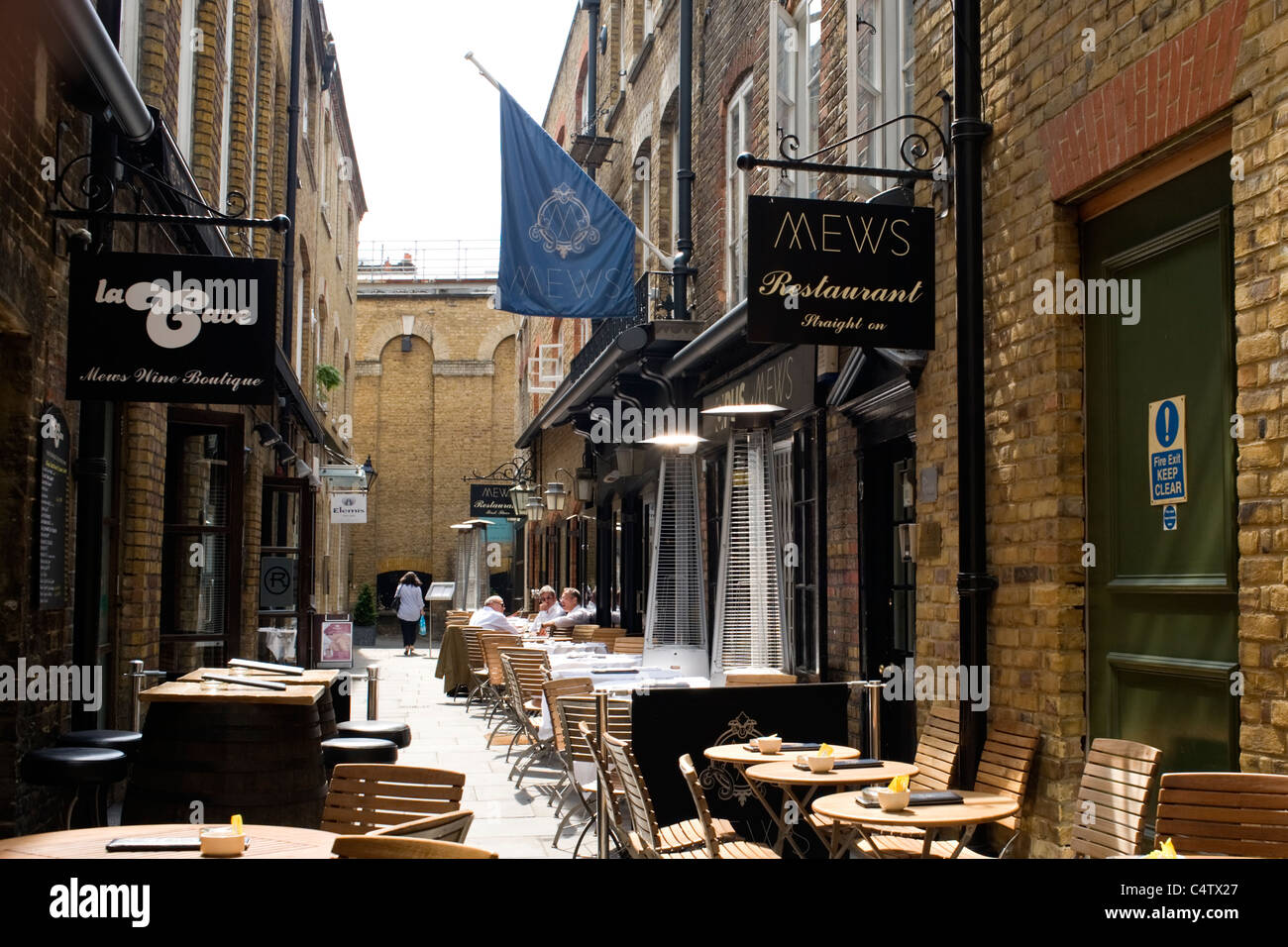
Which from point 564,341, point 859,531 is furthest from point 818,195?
point 564,341

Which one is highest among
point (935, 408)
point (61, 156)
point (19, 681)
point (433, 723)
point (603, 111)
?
point (603, 111)

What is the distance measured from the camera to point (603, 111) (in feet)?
63.9

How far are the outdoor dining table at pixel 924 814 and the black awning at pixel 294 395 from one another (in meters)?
8.47

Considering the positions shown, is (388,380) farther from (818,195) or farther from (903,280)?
(903,280)

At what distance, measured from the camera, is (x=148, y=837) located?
3.91 m

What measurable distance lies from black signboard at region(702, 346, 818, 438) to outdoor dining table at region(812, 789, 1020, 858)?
4344 mm

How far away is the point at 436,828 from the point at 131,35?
22.0 ft

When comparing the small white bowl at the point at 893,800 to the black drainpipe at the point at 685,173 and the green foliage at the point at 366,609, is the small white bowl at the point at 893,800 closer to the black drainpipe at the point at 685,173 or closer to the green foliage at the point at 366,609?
the black drainpipe at the point at 685,173

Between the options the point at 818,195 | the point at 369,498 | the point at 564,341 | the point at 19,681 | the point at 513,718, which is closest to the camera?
the point at 19,681

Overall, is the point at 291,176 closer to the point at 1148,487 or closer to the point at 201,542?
the point at 201,542

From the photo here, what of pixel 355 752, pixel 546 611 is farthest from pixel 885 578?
pixel 546 611

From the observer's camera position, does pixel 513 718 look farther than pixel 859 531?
Yes

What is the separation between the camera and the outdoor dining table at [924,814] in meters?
4.68

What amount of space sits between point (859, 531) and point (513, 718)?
6047mm
